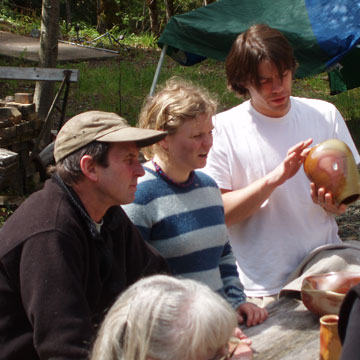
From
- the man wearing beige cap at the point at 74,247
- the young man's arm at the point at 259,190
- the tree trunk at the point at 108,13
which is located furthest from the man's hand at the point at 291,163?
the tree trunk at the point at 108,13

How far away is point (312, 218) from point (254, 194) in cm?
30

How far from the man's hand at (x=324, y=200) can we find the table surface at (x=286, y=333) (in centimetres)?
39

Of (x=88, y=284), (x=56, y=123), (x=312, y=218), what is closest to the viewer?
(x=88, y=284)

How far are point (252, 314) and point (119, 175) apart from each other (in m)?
0.72

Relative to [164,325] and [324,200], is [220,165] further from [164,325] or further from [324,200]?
[164,325]

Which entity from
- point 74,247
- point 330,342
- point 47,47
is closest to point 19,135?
point 47,47

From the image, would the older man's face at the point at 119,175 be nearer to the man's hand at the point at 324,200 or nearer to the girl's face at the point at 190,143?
the girl's face at the point at 190,143

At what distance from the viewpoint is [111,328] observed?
1295mm

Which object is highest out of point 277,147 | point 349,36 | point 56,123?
point 349,36

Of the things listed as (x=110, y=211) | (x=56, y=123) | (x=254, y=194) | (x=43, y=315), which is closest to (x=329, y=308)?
(x=254, y=194)

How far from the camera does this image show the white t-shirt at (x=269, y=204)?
8.58 feet

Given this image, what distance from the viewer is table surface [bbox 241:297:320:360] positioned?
1962 millimetres

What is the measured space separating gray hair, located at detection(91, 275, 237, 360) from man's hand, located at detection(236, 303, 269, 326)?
0.87 meters

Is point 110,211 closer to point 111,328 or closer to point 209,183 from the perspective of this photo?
point 209,183
